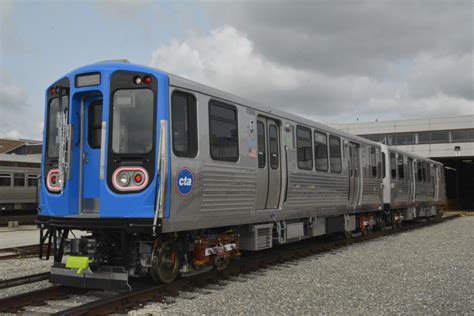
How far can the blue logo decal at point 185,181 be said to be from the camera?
675 cm

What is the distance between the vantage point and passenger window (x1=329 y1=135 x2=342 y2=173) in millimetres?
12352

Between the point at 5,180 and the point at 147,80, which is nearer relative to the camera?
the point at 147,80

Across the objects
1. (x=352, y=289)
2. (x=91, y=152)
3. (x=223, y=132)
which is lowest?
(x=352, y=289)

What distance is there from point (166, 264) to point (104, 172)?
1636mm

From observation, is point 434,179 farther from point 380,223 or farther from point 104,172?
point 104,172

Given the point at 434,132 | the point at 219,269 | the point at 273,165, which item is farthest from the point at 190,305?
the point at 434,132

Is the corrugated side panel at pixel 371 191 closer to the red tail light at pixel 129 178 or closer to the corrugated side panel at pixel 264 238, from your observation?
the corrugated side panel at pixel 264 238

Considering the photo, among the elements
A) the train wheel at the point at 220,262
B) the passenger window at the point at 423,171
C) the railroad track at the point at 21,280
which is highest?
the passenger window at the point at 423,171

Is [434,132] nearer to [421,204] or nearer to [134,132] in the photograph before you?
[421,204]

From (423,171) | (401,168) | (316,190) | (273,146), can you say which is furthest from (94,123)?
(423,171)

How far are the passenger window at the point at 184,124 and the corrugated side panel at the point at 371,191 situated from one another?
8.79m

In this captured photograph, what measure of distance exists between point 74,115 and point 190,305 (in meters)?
3.38

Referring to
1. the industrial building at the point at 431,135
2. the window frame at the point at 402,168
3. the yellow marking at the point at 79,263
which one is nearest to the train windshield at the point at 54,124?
the yellow marking at the point at 79,263

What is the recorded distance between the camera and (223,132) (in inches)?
314
